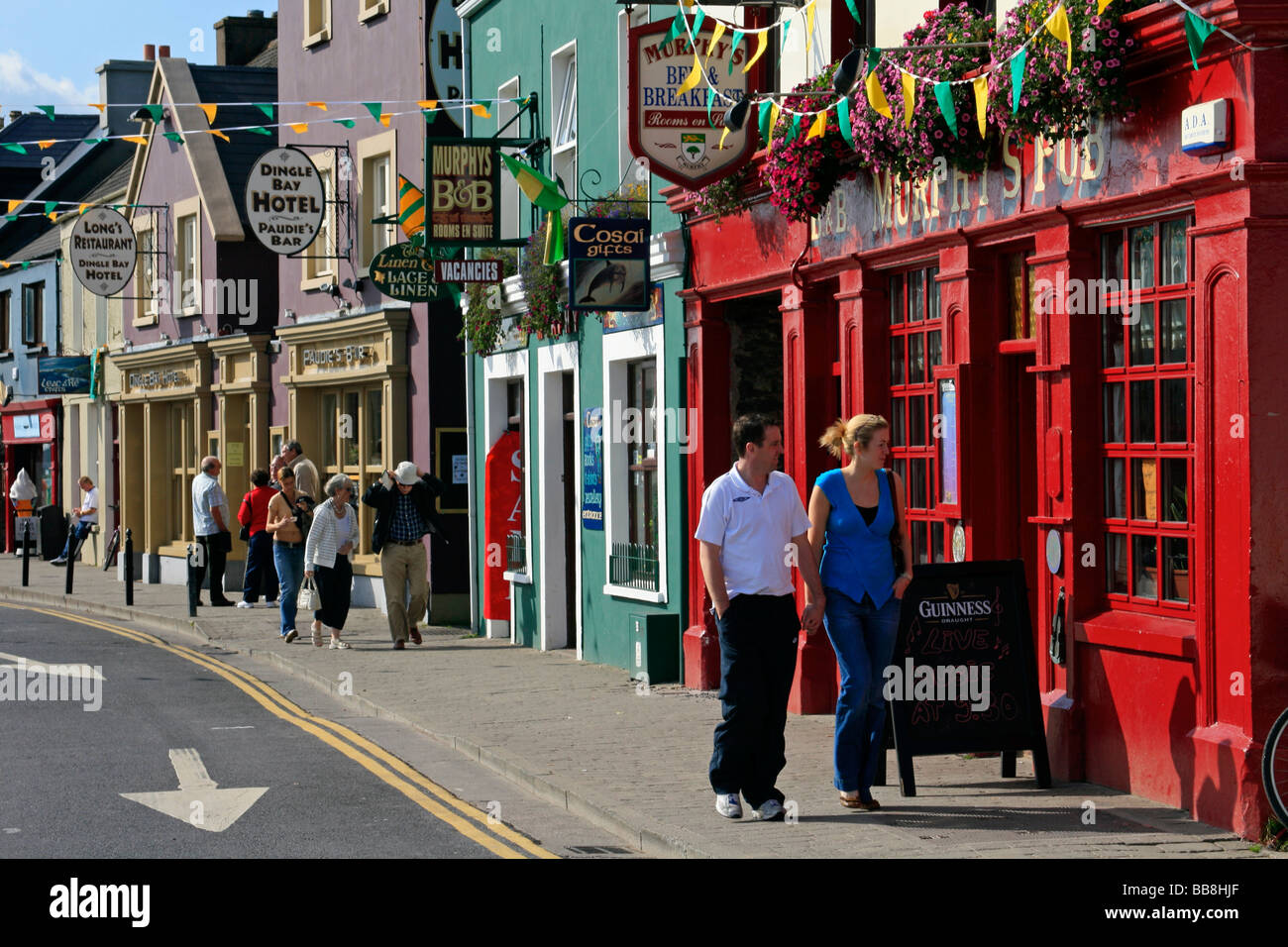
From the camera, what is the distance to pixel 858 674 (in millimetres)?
9188

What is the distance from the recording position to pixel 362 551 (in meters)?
24.4

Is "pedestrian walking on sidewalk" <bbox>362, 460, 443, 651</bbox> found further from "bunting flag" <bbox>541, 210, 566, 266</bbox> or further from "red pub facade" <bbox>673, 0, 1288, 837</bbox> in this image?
"red pub facade" <bbox>673, 0, 1288, 837</bbox>

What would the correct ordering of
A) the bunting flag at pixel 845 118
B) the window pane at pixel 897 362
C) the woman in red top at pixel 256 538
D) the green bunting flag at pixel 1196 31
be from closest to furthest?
the green bunting flag at pixel 1196 31, the bunting flag at pixel 845 118, the window pane at pixel 897 362, the woman in red top at pixel 256 538

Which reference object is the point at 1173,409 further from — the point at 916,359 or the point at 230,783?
the point at 230,783

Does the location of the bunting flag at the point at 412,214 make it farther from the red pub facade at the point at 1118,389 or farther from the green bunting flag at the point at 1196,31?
the green bunting flag at the point at 1196,31

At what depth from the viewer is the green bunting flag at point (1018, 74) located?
8883mm

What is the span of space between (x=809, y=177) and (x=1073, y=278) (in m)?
2.96

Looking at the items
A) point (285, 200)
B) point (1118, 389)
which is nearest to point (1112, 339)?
point (1118, 389)

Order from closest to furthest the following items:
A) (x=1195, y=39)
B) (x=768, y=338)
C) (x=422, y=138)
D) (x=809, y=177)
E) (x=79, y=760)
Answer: (x=1195, y=39) → (x=79, y=760) → (x=809, y=177) → (x=768, y=338) → (x=422, y=138)

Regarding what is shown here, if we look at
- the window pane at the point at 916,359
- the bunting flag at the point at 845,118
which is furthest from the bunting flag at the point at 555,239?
the bunting flag at the point at 845,118

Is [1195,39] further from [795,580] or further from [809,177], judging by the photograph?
[795,580]

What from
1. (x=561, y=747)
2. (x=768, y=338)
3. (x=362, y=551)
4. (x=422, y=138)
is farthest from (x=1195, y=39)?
(x=362, y=551)

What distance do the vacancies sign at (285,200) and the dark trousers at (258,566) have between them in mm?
4069

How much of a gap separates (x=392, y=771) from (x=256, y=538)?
13505mm
